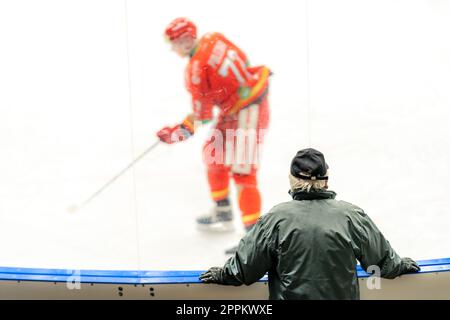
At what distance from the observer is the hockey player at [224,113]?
2.36 m

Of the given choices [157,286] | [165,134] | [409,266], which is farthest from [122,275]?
[409,266]

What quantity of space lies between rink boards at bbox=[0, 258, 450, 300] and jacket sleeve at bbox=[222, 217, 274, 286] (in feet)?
0.97

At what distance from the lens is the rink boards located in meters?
1.93

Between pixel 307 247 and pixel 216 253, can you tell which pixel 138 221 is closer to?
pixel 216 253

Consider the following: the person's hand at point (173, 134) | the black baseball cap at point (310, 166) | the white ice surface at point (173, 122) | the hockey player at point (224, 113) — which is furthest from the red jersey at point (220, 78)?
the black baseball cap at point (310, 166)

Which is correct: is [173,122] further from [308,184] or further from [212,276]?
[308,184]

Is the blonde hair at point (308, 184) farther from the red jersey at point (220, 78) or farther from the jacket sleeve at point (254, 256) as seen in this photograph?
the red jersey at point (220, 78)

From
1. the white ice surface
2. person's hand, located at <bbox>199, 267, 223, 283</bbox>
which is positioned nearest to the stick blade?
the white ice surface

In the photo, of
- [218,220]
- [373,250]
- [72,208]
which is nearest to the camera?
[373,250]

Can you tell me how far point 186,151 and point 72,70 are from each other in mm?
832

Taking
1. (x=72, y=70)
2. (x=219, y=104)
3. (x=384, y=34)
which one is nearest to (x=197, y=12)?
(x=219, y=104)

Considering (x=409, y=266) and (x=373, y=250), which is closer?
(x=373, y=250)

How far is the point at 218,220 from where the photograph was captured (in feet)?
8.34

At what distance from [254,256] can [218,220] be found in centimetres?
95
